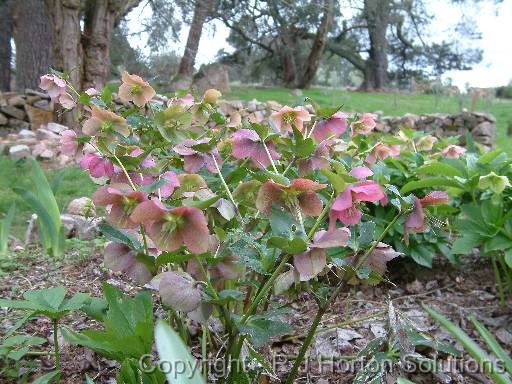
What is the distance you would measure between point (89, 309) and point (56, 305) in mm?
58

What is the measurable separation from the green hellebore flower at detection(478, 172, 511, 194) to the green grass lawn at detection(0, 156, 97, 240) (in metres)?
2.17

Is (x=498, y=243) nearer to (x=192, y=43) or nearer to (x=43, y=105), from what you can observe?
(x=43, y=105)

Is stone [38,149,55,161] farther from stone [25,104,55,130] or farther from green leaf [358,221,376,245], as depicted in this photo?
green leaf [358,221,376,245]

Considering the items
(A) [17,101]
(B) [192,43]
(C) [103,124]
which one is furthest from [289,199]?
(B) [192,43]

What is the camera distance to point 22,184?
12.1 ft

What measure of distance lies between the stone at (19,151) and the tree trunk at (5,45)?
426 cm

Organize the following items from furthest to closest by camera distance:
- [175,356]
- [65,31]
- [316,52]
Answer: [316,52] < [65,31] < [175,356]

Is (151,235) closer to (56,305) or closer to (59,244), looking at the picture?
(56,305)

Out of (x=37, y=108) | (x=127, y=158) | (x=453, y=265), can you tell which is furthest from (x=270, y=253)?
(x=37, y=108)

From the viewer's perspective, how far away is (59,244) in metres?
1.46

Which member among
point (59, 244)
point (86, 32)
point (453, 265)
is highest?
point (86, 32)

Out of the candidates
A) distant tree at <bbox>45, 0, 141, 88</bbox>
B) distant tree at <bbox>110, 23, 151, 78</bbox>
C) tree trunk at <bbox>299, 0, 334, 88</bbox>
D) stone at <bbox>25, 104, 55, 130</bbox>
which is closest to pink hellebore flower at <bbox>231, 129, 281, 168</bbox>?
distant tree at <bbox>45, 0, 141, 88</bbox>

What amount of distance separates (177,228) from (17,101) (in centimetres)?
619

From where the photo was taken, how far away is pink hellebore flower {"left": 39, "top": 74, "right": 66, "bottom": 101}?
3.68 feet
